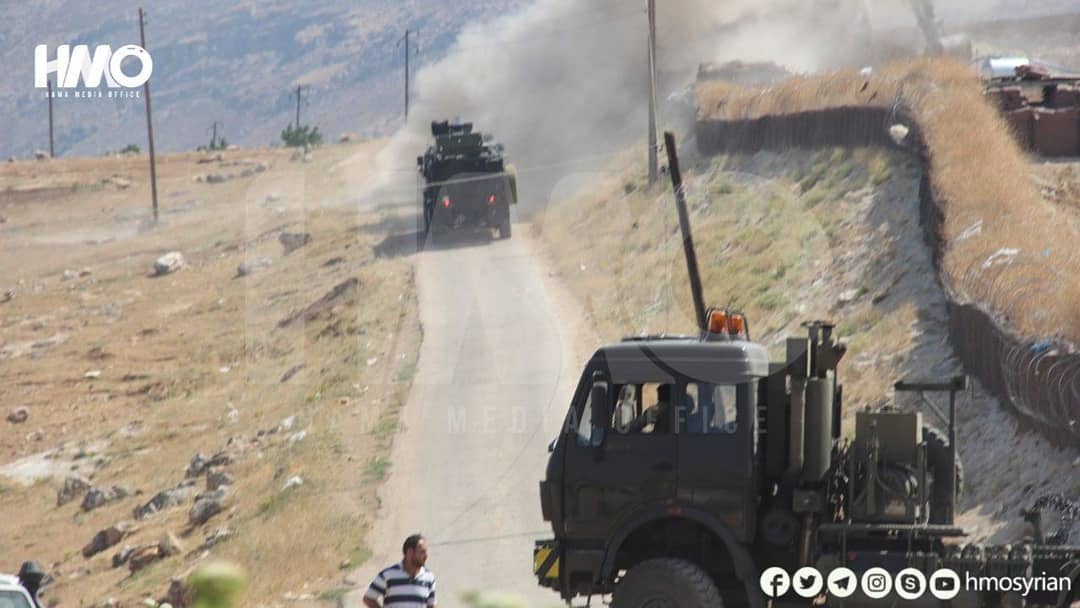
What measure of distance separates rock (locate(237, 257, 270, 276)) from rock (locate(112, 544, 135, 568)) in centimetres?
2749

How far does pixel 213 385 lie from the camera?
37.9 metres

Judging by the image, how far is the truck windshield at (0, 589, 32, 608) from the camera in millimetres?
9828

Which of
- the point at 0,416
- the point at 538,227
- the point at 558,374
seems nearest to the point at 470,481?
the point at 558,374

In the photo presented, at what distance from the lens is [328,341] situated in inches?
1419

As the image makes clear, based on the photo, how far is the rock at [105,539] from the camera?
84.1 ft

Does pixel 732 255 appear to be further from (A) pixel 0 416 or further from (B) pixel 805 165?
(A) pixel 0 416

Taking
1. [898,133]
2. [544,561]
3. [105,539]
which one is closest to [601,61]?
[898,133]

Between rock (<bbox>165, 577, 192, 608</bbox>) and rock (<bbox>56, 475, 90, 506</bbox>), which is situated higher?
rock (<bbox>165, 577, 192, 608</bbox>)

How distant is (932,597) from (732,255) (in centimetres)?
2034

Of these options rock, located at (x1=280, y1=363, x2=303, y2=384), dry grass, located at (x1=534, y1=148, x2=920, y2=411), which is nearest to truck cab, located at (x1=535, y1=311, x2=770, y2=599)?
dry grass, located at (x1=534, y1=148, x2=920, y2=411)

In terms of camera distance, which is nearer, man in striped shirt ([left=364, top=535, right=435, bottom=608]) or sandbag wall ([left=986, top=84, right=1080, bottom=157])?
man in striped shirt ([left=364, top=535, right=435, bottom=608])

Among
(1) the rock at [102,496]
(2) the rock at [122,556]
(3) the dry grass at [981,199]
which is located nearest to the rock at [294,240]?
(3) the dry grass at [981,199]

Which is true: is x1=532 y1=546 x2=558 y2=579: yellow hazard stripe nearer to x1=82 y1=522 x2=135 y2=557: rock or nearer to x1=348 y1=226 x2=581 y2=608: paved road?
x1=348 y1=226 x2=581 y2=608: paved road

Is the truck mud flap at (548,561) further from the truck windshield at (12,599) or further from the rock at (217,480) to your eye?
the rock at (217,480)
